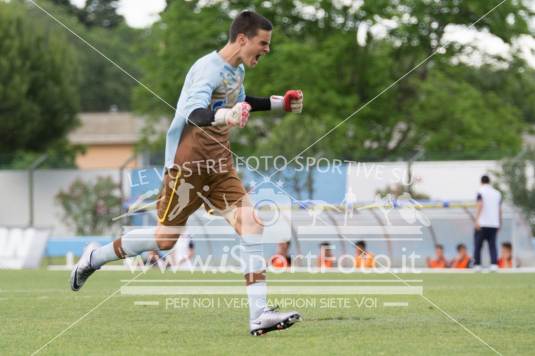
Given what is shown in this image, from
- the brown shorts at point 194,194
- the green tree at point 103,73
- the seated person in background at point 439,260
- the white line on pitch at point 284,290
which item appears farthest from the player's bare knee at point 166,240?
the green tree at point 103,73

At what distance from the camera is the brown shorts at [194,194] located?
816 centimetres

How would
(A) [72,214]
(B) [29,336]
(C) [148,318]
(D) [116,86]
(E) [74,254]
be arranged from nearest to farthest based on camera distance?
(B) [29,336] < (C) [148,318] < (E) [74,254] < (A) [72,214] < (D) [116,86]

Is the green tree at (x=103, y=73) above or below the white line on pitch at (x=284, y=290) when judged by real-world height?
above

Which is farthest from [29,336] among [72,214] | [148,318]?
[72,214]

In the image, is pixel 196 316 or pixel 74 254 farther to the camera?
pixel 74 254

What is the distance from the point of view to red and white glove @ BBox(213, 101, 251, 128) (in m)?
7.30

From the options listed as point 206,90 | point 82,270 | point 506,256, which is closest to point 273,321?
point 206,90

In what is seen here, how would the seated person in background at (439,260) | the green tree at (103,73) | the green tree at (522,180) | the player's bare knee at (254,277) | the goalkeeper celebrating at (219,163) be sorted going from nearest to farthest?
1. the goalkeeper celebrating at (219,163)
2. the player's bare knee at (254,277)
3. the seated person in background at (439,260)
4. the green tree at (522,180)
5. the green tree at (103,73)

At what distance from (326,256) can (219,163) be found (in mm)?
16100

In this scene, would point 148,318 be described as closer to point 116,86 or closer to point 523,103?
point 523,103

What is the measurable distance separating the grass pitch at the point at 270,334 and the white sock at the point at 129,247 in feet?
1.79

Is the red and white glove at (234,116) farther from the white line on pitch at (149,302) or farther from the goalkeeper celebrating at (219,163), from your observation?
the white line on pitch at (149,302)

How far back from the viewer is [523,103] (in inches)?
1861

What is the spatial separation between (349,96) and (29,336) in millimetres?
30829
